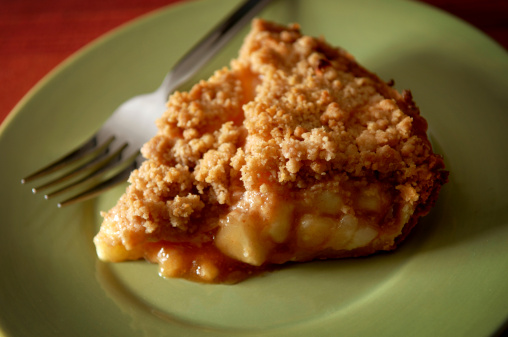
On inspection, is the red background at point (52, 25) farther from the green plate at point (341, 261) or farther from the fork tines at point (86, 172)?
the fork tines at point (86, 172)

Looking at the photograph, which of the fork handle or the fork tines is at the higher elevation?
the fork handle

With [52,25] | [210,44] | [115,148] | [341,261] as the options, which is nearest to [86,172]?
[115,148]

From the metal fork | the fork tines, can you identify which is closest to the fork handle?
the metal fork

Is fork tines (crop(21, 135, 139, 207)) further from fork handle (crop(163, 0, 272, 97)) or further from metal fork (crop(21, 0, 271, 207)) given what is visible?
fork handle (crop(163, 0, 272, 97))

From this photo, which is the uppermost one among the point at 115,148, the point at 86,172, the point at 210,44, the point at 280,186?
the point at 210,44

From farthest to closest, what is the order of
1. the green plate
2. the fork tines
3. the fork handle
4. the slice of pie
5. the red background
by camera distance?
1. the red background
2. the fork handle
3. the fork tines
4. the slice of pie
5. the green plate

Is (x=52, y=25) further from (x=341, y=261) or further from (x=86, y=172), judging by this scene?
(x=341, y=261)

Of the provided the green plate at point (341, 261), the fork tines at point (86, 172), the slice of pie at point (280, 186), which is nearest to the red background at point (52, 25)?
the green plate at point (341, 261)
